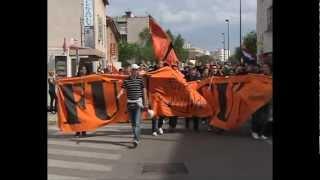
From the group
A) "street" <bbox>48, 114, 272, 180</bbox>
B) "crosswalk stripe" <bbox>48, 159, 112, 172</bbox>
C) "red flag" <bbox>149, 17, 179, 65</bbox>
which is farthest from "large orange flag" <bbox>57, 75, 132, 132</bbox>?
"crosswalk stripe" <bbox>48, 159, 112, 172</bbox>

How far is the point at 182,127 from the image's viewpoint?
1572cm

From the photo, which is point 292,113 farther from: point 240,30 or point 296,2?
point 240,30

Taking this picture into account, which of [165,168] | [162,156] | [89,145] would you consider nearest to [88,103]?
[89,145]

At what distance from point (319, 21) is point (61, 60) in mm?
29856

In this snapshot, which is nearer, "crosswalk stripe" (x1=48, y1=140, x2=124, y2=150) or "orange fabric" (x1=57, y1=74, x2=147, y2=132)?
"crosswalk stripe" (x1=48, y1=140, x2=124, y2=150)

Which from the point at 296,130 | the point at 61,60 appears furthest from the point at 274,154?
the point at 61,60

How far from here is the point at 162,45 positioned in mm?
14312

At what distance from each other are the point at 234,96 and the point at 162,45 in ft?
6.67

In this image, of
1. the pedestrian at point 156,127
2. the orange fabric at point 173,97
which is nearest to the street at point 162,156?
the pedestrian at point 156,127

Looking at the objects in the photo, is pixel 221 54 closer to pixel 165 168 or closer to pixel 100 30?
pixel 100 30

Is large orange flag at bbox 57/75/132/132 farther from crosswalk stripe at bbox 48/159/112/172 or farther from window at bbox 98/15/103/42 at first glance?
window at bbox 98/15/103/42

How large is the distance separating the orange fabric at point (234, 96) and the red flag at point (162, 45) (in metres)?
1.03

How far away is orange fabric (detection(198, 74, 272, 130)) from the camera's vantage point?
1345cm
